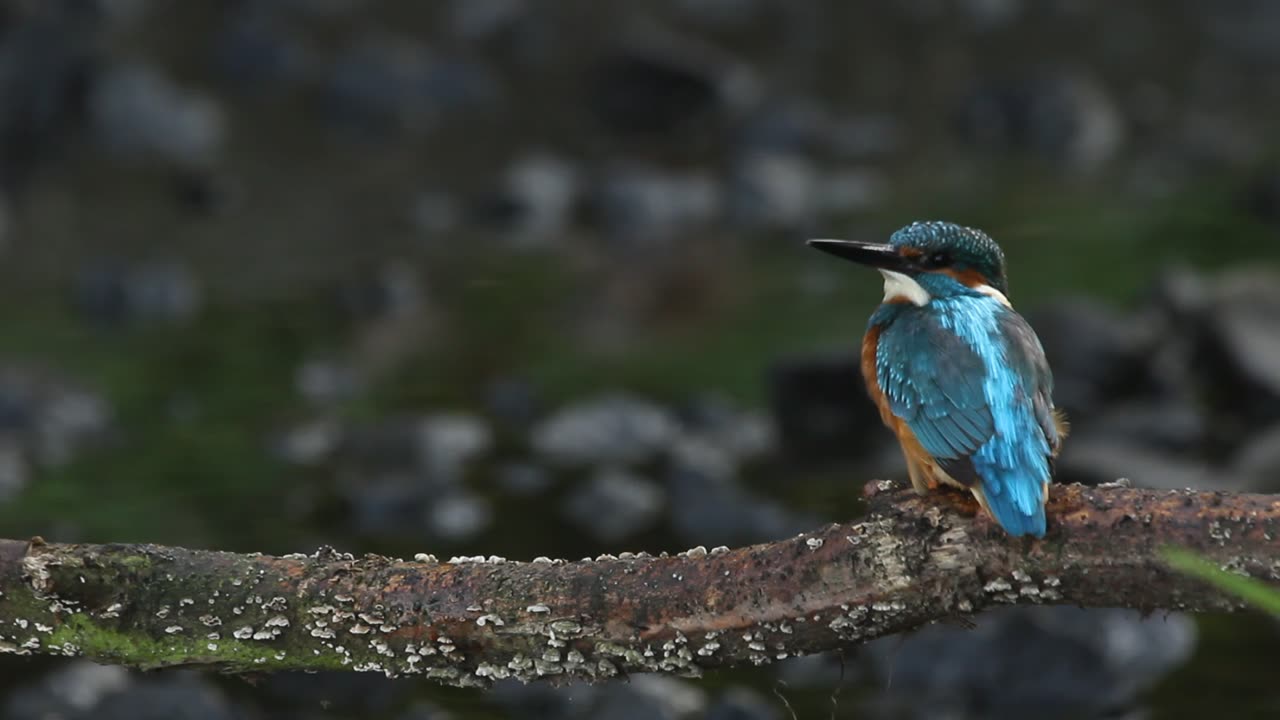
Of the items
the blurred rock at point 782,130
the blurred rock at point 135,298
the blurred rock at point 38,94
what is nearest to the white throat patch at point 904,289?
the blurred rock at point 135,298

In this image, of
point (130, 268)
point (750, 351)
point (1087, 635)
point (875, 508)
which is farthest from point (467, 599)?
point (130, 268)

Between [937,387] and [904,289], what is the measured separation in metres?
0.45

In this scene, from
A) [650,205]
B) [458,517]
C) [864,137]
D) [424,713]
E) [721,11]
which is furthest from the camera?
[721,11]

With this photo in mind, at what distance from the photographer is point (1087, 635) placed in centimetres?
548

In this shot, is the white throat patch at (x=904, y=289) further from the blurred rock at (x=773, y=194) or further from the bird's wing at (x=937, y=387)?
the blurred rock at (x=773, y=194)

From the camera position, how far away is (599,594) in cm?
323

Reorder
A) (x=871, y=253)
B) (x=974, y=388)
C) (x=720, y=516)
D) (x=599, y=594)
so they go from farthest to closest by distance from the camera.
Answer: (x=720, y=516)
(x=871, y=253)
(x=974, y=388)
(x=599, y=594)

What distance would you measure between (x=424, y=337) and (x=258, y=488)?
180 cm

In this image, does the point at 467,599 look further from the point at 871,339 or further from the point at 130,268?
the point at 130,268

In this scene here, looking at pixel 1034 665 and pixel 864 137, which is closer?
pixel 1034 665

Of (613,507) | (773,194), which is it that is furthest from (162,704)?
(773,194)

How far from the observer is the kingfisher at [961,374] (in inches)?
125

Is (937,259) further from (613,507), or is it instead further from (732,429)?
(732,429)

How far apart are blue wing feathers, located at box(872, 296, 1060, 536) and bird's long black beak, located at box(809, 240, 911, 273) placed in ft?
0.29
